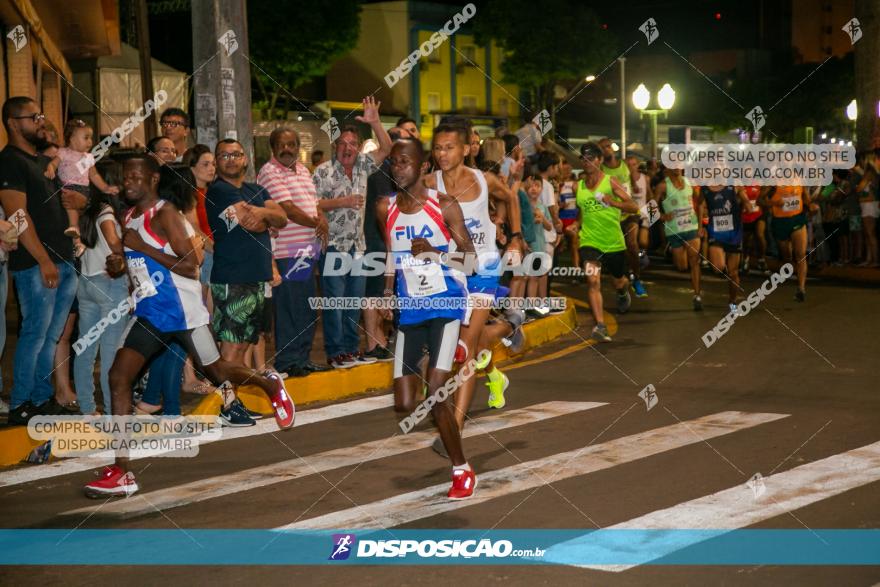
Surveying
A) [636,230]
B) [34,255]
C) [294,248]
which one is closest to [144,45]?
[636,230]

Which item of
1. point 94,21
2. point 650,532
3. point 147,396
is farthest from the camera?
point 94,21

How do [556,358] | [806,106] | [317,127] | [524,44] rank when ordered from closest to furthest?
1. [556,358]
2. [317,127]
3. [524,44]
4. [806,106]

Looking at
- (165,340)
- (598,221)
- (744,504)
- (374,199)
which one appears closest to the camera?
(744,504)

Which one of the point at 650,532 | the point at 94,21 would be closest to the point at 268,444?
the point at 650,532

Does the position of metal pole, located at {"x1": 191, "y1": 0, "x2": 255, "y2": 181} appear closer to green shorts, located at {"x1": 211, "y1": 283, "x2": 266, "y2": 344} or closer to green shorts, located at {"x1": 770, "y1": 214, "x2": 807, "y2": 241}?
green shorts, located at {"x1": 211, "y1": 283, "x2": 266, "y2": 344}

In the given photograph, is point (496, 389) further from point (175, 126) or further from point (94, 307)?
point (175, 126)

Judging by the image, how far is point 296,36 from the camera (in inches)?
1940

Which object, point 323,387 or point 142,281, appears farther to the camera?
point 323,387

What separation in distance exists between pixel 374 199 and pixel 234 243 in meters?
2.15

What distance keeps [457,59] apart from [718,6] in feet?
81.4

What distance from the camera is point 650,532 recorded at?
5.86 meters

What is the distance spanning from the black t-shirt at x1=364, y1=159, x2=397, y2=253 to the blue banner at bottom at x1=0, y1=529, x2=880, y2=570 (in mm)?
5123

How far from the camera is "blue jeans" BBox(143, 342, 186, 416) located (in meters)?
8.72

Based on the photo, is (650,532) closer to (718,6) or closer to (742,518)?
(742,518)
